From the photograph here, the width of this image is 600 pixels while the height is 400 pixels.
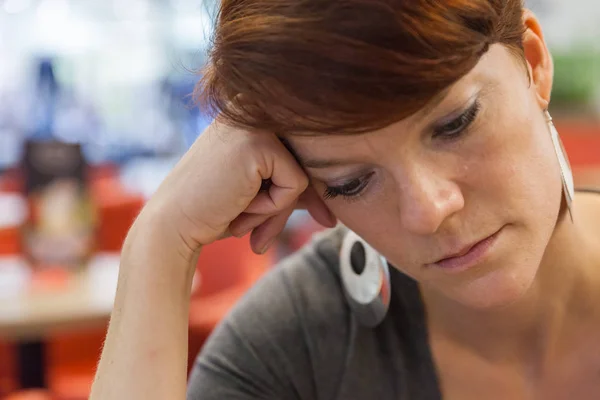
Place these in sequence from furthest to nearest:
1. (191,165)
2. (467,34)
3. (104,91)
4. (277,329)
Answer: (104,91), (277,329), (191,165), (467,34)

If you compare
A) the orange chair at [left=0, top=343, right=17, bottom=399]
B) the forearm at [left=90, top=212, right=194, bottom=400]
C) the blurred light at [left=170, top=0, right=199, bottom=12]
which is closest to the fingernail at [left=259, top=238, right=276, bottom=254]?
the forearm at [left=90, top=212, right=194, bottom=400]

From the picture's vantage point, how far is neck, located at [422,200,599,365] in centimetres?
107

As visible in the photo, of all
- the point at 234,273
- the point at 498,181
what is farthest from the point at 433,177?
the point at 234,273

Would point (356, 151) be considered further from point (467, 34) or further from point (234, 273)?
point (234, 273)

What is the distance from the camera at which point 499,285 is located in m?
0.89

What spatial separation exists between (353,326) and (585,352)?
36 cm

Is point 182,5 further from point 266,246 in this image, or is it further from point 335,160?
point 335,160

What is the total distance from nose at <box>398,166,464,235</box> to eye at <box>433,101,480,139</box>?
0.04 meters

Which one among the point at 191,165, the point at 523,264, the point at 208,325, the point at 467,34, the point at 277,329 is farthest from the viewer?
the point at 208,325

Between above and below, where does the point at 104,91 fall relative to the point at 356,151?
above

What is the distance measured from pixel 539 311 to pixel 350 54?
1.91ft

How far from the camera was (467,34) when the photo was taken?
78cm

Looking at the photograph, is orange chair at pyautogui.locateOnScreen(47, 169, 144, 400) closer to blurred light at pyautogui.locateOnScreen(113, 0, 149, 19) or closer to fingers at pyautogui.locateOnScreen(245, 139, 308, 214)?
fingers at pyautogui.locateOnScreen(245, 139, 308, 214)

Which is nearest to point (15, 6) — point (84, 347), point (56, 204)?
point (84, 347)
